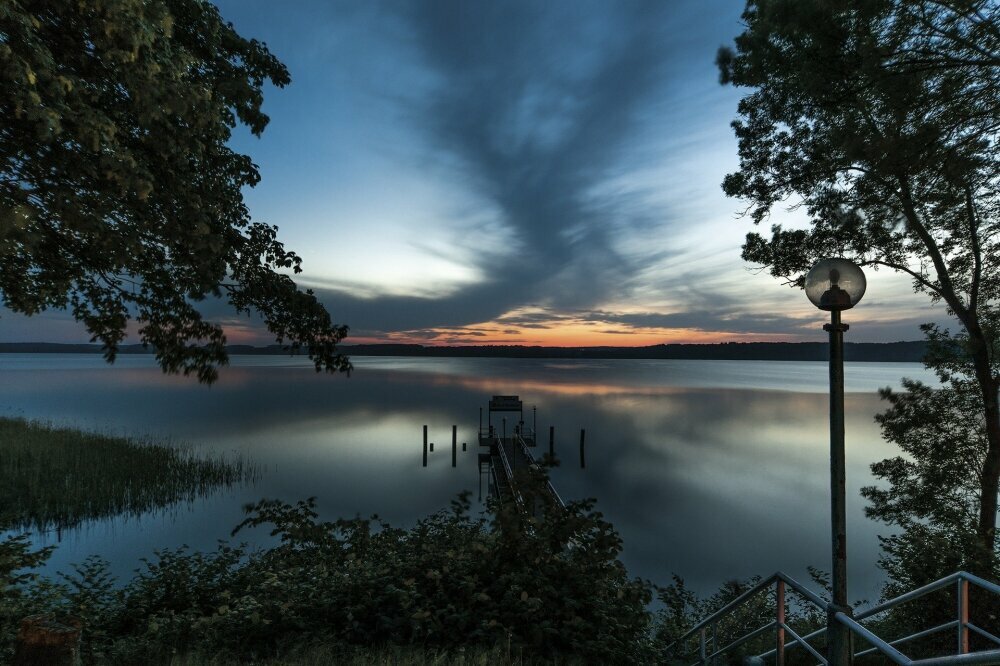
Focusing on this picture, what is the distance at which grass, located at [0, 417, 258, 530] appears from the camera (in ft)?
59.4

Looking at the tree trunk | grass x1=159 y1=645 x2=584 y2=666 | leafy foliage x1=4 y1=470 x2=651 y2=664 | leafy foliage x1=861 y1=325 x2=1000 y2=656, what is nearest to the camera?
grass x1=159 y1=645 x2=584 y2=666

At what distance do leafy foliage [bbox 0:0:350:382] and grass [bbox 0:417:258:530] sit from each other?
13770 mm

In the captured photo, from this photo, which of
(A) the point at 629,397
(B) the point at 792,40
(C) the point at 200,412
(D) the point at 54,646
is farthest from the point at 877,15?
(A) the point at 629,397

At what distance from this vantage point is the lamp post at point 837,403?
12.9 ft

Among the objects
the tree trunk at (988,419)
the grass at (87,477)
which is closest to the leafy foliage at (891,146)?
the tree trunk at (988,419)

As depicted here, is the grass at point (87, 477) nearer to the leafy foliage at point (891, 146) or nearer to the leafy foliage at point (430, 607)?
the leafy foliage at point (430, 607)

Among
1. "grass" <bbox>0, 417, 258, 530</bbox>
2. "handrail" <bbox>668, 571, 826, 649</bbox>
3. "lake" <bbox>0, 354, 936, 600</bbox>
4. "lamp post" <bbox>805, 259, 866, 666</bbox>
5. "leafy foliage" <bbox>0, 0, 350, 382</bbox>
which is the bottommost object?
"lake" <bbox>0, 354, 936, 600</bbox>

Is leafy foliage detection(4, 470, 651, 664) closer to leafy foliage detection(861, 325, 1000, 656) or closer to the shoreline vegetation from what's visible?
the shoreline vegetation

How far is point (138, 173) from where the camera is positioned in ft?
14.8

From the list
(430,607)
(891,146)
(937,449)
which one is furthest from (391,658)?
(937,449)

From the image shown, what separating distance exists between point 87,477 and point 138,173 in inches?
917

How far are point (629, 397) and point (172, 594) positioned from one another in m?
85.0

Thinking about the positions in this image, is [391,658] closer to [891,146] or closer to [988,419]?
[891,146]

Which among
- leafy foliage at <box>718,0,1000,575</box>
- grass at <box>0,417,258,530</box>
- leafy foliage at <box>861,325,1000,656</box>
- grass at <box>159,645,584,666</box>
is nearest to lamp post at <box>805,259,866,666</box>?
grass at <box>159,645,584,666</box>
